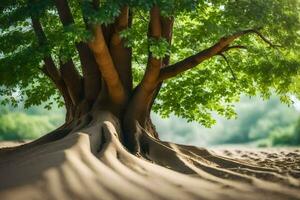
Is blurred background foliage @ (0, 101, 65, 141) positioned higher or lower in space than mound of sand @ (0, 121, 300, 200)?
lower

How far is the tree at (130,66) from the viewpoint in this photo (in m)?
7.12

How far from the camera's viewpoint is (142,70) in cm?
1391

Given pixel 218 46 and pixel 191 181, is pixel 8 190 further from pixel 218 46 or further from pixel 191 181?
pixel 218 46

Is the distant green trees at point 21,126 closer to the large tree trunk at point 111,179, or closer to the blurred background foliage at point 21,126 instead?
the blurred background foliage at point 21,126

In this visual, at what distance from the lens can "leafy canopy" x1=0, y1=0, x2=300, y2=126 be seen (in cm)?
818

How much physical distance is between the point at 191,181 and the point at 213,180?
382mm

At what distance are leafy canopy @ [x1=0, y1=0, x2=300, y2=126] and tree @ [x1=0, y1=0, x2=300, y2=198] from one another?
0.02 meters

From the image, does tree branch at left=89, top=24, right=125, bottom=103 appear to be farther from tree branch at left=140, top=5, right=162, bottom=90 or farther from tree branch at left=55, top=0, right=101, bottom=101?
tree branch at left=55, top=0, right=101, bottom=101

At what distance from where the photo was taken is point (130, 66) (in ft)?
34.9

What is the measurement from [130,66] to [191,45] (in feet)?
5.79

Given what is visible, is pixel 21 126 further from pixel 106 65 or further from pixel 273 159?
pixel 106 65

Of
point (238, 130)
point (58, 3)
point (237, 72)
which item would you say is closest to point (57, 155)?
point (58, 3)

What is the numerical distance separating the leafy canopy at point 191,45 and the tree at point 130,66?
0.08ft

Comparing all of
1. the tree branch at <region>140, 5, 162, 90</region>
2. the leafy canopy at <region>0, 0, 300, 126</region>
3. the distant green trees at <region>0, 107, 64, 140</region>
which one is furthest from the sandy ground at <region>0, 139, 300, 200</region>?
the distant green trees at <region>0, 107, 64, 140</region>
